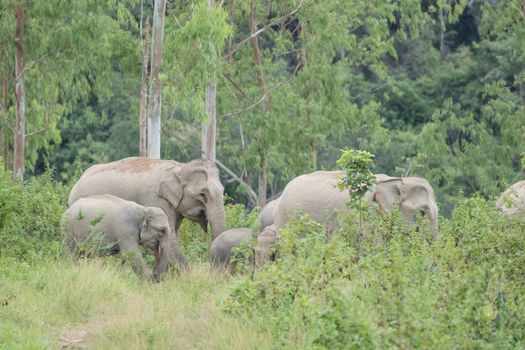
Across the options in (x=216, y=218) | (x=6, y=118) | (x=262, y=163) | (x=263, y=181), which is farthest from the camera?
(x=262, y=163)

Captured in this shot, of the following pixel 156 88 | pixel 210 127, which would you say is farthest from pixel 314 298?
pixel 210 127

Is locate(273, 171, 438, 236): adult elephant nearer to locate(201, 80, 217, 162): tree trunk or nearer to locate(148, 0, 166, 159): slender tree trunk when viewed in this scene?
locate(148, 0, 166, 159): slender tree trunk

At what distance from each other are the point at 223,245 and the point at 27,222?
2.40 m

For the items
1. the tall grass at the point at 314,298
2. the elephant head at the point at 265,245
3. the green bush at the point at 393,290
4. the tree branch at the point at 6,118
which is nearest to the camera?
the green bush at the point at 393,290

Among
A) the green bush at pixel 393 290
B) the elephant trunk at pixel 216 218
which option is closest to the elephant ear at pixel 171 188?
the elephant trunk at pixel 216 218

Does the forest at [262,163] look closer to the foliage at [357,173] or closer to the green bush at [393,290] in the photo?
the green bush at [393,290]

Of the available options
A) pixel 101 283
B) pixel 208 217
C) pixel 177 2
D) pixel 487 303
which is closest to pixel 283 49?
pixel 177 2

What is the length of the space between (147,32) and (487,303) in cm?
1704

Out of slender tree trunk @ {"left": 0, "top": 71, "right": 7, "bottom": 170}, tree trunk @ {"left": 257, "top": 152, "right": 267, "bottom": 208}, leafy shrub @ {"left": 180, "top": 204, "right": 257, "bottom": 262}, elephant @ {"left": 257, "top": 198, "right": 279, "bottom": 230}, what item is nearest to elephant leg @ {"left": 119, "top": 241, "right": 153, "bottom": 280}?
leafy shrub @ {"left": 180, "top": 204, "right": 257, "bottom": 262}

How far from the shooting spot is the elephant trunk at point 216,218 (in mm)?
18344

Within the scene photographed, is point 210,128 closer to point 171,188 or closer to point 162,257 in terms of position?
point 171,188

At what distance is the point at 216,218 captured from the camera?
18.4m

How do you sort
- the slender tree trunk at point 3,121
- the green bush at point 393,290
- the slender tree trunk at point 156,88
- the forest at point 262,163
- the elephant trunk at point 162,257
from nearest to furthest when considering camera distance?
the green bush at point 393,290 → the forest at point 262,163 → the elephant trunk at point 162,257 → the slender tree trunk at point 156,88 → the slender tree trunk at point 3,121

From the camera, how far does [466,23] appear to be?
50.6 metres
